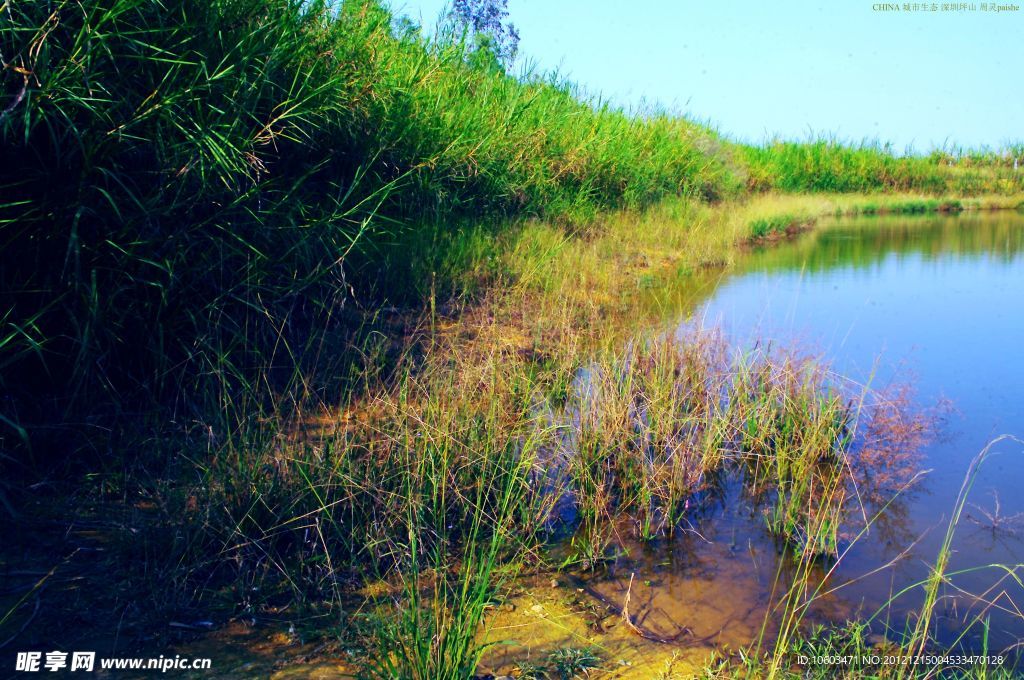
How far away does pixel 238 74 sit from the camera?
411cm

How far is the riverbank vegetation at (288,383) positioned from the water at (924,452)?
191mm

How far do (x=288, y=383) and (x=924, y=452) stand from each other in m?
3.27

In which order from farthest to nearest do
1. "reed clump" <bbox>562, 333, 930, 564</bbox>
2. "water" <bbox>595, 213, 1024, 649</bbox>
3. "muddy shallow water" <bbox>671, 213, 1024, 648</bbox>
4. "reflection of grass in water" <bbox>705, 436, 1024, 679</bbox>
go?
"reed clump" <bbox>562, 333, 930, 564</bbox> < "muddy shallow water" <bbox>671, 213, 1024, 648</bbox> < "water" <bbox>595, 213, 1024, 649</bbox> < "reflection of grass in water" <bbox>705, 436, 1024, 679</bbox>

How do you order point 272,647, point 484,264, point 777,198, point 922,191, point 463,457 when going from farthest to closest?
1. point 922,191
2. point 777,198
3. point 484,264
4. point 463,457
5. point 272,647

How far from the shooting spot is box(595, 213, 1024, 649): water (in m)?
2.76

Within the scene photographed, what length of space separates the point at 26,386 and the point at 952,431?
15.5 ft

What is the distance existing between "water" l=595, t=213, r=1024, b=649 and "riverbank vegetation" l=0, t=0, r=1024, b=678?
7.5 inches

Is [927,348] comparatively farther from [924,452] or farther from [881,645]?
[881,645]

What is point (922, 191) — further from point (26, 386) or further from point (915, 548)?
point (26, 386)

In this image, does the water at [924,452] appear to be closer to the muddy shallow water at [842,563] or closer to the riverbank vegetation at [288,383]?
the muddy shallow water at [842,563]

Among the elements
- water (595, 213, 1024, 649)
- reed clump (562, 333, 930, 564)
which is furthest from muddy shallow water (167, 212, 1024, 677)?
reed clump (562, 333, 930, 564)

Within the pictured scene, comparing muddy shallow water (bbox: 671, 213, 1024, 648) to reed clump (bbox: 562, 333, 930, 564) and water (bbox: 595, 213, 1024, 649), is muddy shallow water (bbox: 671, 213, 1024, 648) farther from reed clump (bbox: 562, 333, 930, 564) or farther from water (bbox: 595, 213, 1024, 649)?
reed clump (bbox: 562, 333, 930, 564)

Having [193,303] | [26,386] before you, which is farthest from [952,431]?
[26,386]

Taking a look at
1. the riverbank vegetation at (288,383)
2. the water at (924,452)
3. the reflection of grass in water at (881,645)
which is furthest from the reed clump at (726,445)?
the reflection of grass in water at (881,645)
